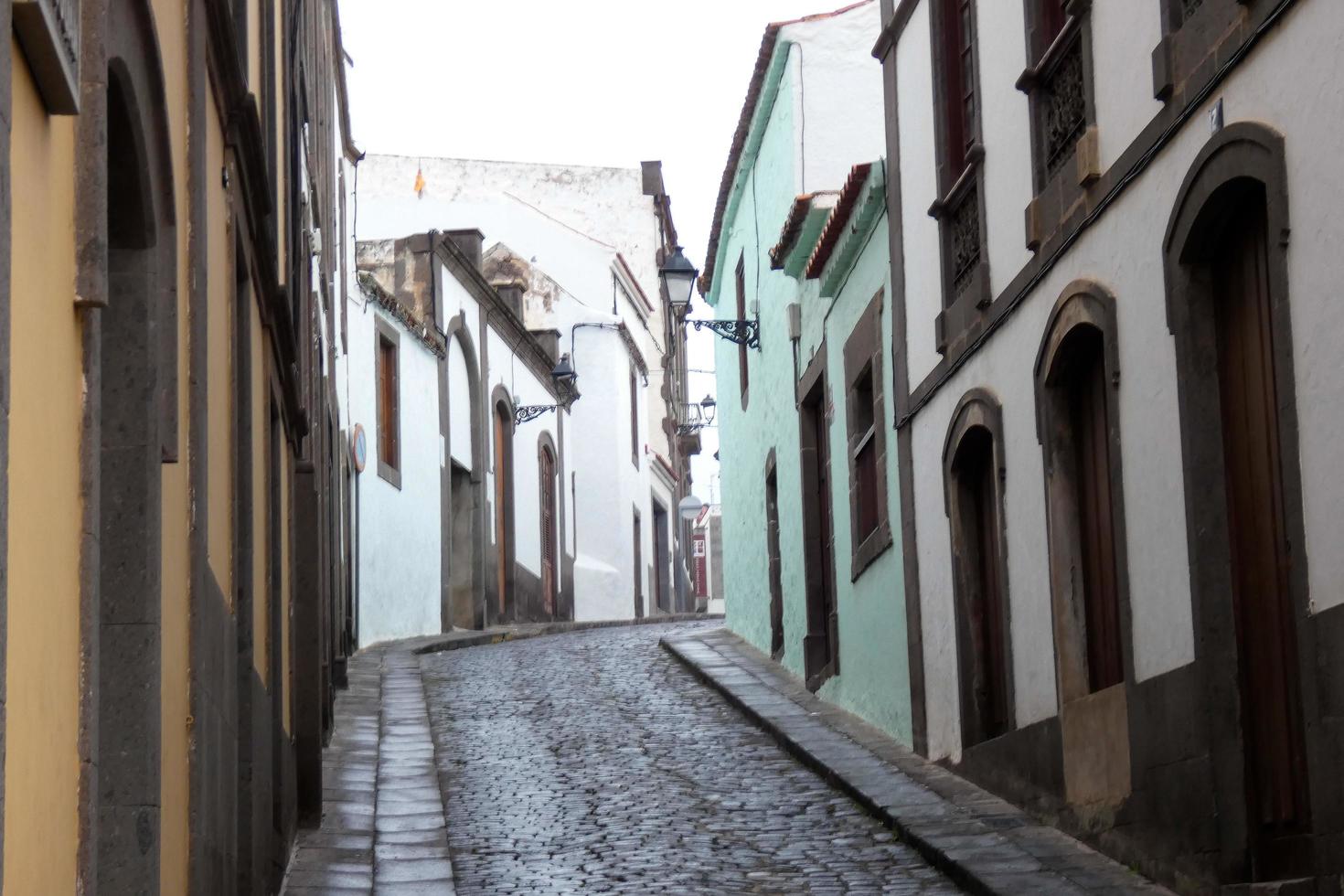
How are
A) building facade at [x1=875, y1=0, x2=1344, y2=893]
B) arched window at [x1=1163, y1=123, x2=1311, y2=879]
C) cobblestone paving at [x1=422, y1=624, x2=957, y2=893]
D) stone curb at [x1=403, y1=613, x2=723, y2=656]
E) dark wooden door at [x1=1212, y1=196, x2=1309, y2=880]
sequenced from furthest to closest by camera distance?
stone curb at [x1=403, y1=613, x2=723, y2=656], cobblestone paving at [x1=422, y1=624, x2=957, y2=893], dark wooden door at [x1=1212, y1=196, x2=1309, y2=880], arched window at [x1=1163, y1=123, x2=1311, y2=879], building facade at [x1=875, y1=0, x2=1344, y2=893]

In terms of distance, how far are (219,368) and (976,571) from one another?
624 centimetres

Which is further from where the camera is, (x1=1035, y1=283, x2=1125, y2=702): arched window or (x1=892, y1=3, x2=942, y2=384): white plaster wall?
(x1=892, y1=3, x2=942, y2=384): white plaster wall

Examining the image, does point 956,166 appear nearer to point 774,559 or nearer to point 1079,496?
point 1079,496

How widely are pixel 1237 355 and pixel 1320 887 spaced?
2.18 m

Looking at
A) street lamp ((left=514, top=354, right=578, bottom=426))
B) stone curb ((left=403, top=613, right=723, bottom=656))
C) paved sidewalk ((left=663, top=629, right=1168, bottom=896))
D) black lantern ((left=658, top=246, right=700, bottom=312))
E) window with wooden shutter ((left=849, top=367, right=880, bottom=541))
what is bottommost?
paved sidewalk ((left=663, top=629, right=1168, bottom=896))

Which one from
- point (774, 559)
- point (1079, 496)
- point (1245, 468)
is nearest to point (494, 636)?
point (774, 559)

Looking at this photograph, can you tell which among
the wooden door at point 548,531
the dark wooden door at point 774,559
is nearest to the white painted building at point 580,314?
the wooden door at point 548,531

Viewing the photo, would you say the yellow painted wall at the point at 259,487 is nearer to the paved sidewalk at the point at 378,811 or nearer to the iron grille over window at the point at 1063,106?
the paved sidewalk at the point at 378,811

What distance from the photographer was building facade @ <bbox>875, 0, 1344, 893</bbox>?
21.3ft

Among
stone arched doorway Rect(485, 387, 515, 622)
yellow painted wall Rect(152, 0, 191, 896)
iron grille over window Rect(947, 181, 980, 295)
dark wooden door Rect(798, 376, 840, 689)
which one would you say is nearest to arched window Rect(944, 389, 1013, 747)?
iron grille over window Rect(947, 181, 980, 295)

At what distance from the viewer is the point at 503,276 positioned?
128ft

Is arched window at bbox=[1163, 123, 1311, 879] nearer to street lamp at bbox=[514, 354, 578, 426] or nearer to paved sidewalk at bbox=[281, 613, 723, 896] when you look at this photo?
paved sidewalk at bbox=[281, 613, 723, 896]

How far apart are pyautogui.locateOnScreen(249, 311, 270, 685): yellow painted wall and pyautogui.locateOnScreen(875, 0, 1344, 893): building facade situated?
3754mm

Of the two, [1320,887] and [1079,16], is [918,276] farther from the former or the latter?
[1320,887]
